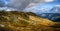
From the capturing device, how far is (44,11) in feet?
21.8

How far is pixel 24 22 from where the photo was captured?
22.1 feet

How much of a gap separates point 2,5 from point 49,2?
2.03 meters

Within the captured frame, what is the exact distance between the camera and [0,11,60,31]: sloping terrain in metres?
6.37

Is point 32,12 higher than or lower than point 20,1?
lower

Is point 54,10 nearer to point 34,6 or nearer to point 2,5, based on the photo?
point 34,6

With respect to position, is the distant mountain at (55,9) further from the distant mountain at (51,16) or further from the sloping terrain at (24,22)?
the sloping terrain at (24,22)

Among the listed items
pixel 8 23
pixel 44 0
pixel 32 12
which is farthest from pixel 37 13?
pixel 8 23

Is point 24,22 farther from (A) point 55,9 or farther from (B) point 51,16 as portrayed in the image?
(A) point 55,9

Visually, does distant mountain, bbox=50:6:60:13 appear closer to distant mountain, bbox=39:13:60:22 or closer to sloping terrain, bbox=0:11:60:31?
distant mountain, bbox=39:13:60:22

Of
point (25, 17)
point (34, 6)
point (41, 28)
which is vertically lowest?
point (41, 28)

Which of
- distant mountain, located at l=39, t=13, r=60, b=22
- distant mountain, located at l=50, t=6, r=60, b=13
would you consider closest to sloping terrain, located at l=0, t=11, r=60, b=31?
distant mountain, located at l=39, t=13, r=60, b=22

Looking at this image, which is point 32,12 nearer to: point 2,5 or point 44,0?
point 44,0

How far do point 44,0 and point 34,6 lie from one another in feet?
1.66

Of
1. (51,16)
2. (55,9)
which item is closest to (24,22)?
(51,16)
